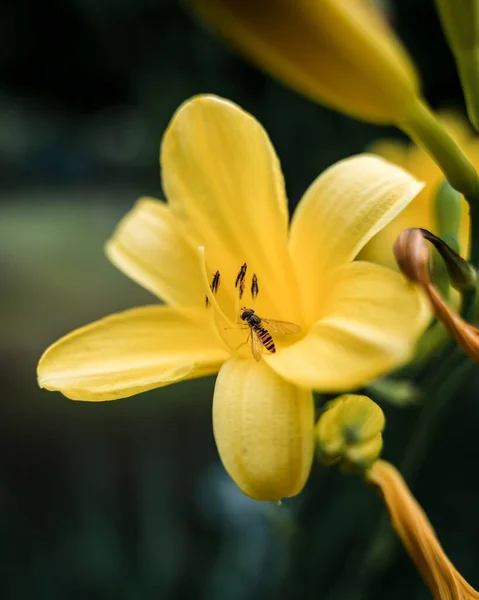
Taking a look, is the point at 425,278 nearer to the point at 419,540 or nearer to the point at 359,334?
the point at 359,334

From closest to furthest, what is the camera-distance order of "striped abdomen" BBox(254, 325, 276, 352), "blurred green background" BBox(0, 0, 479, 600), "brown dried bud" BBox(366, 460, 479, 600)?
"brown dried bud" BBox(366, 460, 479, 600) → "striped abdomen" BBox(254, 325, 276, 352) → "blurred green background" BBox(0, 0, 479, 600)

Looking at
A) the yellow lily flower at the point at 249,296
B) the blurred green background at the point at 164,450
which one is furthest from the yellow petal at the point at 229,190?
the blurred green background at the point at 164,450

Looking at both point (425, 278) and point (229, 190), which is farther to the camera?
point (229, 190)

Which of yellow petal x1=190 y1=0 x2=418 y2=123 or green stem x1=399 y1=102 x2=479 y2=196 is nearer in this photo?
yellow petal x1=190 y1=0 x2=418 y2=123

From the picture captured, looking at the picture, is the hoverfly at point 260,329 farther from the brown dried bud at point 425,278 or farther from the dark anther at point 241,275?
the brown dried bud at point 425,278

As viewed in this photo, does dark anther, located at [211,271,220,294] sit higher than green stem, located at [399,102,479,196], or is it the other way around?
green stem, located at [399,102,479,196]

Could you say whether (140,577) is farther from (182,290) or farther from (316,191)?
(316,191)

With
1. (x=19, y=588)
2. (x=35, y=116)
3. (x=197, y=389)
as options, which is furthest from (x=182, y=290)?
(x=35, y=116)

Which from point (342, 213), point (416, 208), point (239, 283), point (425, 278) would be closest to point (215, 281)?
point (239, 283)

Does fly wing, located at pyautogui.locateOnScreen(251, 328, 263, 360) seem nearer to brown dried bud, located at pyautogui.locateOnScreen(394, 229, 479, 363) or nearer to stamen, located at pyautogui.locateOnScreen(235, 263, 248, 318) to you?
stamen, located at pyautogui.locateOnScreen(235, 263, 248, 318)

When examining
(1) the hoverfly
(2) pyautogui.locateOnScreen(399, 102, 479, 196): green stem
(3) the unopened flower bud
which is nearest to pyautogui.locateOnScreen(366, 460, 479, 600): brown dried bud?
(3) the unopened flower bud
